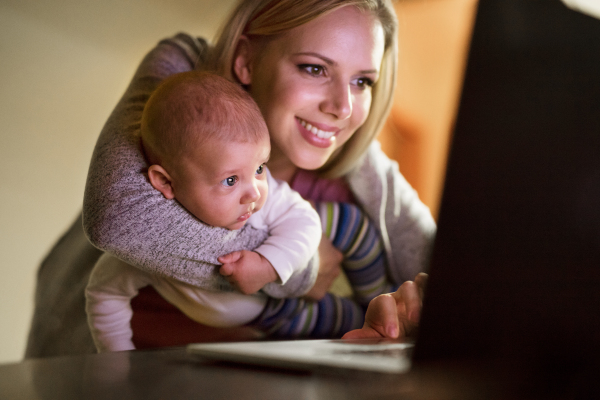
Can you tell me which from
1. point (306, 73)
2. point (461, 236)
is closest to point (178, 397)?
point (461, 236)

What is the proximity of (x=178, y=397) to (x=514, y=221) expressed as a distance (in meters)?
0.31

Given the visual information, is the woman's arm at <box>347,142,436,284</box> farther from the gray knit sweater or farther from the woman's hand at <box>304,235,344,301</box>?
the woman's hand at <box>304,235,344,301</box>

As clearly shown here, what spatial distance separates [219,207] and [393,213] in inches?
27.0

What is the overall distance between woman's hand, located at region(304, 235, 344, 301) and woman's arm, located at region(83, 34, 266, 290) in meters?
0.30

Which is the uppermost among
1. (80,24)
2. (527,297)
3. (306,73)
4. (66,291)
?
(80,24)

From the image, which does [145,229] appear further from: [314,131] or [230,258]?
[314,131]

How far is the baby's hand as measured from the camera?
76 cm

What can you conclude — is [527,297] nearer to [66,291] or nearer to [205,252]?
[205,252]

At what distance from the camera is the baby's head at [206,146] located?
0.69 metres

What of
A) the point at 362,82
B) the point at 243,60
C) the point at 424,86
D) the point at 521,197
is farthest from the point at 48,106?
the point at 521,197

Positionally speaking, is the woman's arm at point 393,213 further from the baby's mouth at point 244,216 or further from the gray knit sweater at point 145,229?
the baby's mouth at point 244,216

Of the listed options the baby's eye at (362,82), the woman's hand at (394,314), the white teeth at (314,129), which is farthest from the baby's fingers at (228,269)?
the baby's eye at (362,82)

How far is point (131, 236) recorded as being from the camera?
71 cm

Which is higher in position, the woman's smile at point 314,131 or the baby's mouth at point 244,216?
the woman's smile at point 314,131
